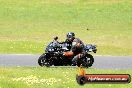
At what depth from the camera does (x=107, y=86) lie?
12852mm

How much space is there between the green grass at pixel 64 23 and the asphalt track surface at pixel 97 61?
335cm

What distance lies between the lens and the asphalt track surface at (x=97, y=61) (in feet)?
75.3

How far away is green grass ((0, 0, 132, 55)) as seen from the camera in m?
32.6

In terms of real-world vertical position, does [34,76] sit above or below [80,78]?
below

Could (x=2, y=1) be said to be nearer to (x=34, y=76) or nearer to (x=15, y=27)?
(x=15, y=27)

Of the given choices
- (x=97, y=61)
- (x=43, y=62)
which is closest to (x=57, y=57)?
(x=43, y=62)

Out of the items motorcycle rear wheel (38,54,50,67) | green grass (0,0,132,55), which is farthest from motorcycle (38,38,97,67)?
green grass (0,0,132,55)

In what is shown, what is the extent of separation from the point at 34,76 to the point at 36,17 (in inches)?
1237

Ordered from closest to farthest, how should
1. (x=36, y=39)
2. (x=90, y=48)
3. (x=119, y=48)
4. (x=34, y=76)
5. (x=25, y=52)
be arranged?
(x=34, y=76) → (x=90, y=48) → (x=25, y=52) → (x=119, y=48) → (x=36, y=39)

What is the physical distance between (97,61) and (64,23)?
65.0 ft

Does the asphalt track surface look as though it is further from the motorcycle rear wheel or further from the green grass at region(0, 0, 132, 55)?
the green grass at region(0, 0, 132, 55)

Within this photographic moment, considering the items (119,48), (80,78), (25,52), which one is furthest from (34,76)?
(119,48)

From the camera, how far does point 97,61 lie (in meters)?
24.9

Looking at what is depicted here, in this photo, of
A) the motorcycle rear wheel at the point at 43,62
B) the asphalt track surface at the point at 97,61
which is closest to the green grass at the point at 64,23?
the asphalt track surface at the point at 97,61
